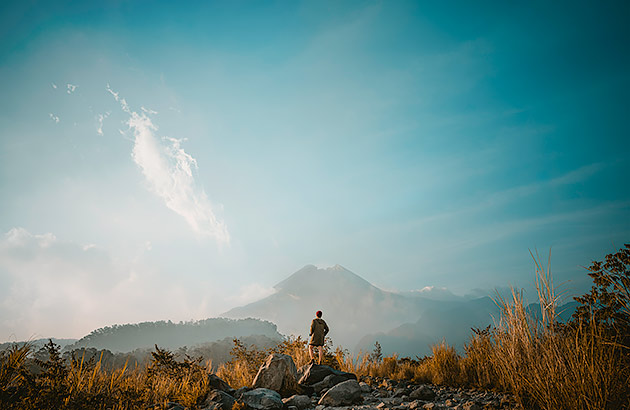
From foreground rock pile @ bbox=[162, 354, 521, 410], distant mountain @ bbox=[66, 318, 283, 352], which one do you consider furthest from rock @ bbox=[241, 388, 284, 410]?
distant mountain @ bbox=[66, 318, 283, 352]

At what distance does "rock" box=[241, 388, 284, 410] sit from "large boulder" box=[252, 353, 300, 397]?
122 cm

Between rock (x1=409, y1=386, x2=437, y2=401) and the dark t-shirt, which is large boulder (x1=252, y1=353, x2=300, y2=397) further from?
the dark t-shirt

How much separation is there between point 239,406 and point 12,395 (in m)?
3.52

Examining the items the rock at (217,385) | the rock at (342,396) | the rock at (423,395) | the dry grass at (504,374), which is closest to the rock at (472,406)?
the dry grass at (504,374)

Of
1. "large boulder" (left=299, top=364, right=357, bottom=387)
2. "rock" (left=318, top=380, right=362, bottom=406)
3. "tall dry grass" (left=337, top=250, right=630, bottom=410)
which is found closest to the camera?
"tall dry grass" (left=337, top=250, right=630, bottom=410)

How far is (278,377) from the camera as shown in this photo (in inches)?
282

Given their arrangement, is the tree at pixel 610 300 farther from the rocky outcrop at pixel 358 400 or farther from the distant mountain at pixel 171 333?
the distant mountain at pixel 171 333

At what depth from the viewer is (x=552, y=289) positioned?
184 inches

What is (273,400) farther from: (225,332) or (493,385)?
(225,332)

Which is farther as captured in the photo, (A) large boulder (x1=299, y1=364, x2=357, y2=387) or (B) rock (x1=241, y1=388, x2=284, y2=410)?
(A) large boulder (x1=299, y1=364, x2=357, y2=387)

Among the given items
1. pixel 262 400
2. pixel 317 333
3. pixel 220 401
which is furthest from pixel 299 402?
pixel 317 333

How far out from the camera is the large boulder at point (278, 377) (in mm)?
7062

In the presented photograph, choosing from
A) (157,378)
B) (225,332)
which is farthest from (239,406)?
(225,332)

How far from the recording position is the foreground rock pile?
17.6ft
